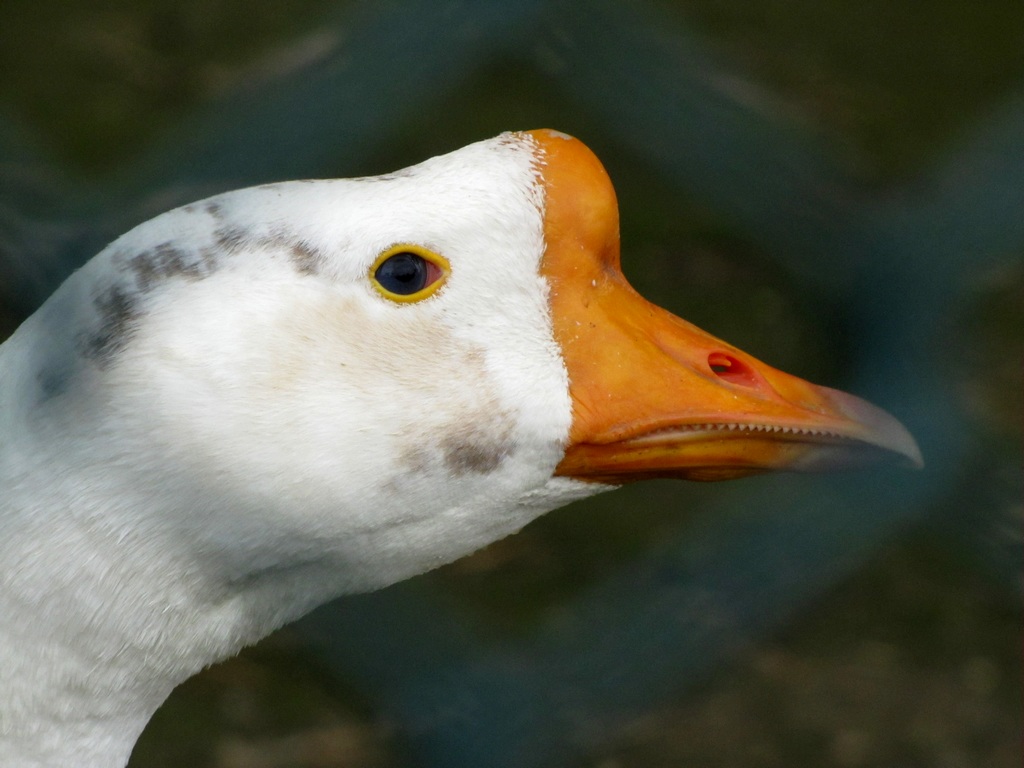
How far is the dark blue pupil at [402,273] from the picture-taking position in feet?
5.26

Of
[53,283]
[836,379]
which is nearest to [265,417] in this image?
[53,283]

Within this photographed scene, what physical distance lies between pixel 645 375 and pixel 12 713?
0.96m

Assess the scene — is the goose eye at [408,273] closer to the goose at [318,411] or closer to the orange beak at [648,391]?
the goose at [318,411]

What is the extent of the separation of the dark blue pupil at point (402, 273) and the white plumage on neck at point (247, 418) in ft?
0.07

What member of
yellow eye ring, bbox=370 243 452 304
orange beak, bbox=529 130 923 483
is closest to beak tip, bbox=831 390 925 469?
orange beak, bbox=529 130 923 483

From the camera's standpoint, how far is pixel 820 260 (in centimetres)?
338

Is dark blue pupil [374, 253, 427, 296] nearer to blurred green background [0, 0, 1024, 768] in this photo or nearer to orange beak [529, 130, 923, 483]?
orange beak [529, 130, 923, 483]

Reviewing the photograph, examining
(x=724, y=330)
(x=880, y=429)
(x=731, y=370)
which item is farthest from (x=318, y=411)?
(x=724, y=330)

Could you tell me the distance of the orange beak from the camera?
5.40 feet

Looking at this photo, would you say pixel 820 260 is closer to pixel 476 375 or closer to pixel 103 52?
pixel 476 375

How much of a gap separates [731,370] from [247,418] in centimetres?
67

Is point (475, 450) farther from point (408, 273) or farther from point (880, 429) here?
point (880, 429)

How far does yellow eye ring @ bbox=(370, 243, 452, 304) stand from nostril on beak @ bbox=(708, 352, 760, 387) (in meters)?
0.39

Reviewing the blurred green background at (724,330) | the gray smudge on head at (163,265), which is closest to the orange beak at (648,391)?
the gray smudge on head at (163,265)
